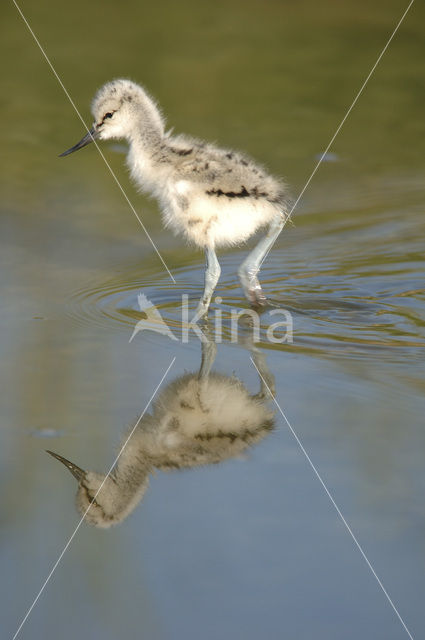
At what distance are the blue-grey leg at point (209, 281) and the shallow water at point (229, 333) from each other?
0.08 metres

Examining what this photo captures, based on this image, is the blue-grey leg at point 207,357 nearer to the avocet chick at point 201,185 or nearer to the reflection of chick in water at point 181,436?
the reflection of chick in water at point 181,436

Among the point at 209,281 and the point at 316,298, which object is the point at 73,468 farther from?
the point at 316,298

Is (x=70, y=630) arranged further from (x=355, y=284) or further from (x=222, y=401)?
(x=355, y=284)

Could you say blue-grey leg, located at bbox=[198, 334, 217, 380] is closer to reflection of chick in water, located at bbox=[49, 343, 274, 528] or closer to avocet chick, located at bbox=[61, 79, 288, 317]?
reflection of chick in water, located at bbox=[49, 343, 274, 528]

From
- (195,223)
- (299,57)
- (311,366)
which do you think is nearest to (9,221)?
(195,223)

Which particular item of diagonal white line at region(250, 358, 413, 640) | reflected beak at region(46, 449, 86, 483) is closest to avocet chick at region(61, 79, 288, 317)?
diagonal white line at region(250, 358, 413, 640)

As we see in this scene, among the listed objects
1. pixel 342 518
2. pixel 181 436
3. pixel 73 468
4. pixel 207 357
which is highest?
pixel 207 357

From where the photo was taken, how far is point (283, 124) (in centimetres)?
521

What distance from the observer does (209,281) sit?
11.3 feet

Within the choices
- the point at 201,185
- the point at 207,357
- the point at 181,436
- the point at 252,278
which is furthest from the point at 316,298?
the point at 181,436

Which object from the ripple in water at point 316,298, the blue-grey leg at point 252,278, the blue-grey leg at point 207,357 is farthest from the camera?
the blue-grey leg at point 252,278

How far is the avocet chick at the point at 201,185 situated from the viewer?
134 inches

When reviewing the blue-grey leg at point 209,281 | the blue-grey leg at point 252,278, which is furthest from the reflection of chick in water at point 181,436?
the blue-grey leg at point 252,278

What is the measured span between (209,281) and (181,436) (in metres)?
1.03
